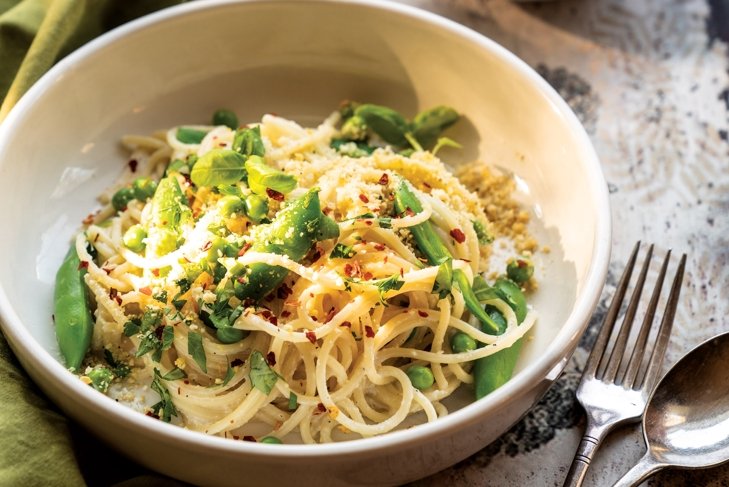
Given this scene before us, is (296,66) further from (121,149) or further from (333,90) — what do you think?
(121,149)

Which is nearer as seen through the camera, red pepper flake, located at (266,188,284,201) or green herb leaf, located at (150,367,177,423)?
green herb leaf, located at (150,367,177,423)

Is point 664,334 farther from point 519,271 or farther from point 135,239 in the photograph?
point 135,239

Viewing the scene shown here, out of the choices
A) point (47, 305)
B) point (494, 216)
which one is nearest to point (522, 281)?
point (494, 216)

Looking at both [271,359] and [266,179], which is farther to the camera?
[266,179]

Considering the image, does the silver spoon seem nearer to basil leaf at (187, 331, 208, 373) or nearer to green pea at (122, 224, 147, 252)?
basil leaf at (187, 331, 208, 373)

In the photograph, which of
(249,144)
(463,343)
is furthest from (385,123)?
(463,343)

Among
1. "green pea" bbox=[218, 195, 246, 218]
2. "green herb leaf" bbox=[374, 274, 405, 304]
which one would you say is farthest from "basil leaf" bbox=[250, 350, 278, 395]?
"green pea" bbox=[218, 195, 246, 218]
